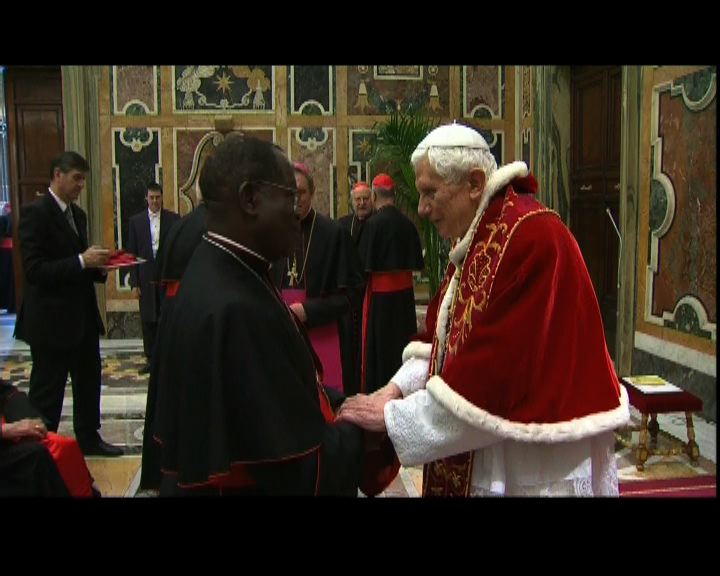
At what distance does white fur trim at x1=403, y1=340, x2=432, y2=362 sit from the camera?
2643mm

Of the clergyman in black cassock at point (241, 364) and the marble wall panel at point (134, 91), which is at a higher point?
A: the marble wall panel at point (134, 91)

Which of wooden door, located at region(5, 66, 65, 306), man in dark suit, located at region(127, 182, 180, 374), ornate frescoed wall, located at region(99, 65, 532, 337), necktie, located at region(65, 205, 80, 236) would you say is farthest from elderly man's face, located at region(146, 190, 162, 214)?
necktie, located at region(65, 205, 80, 236)

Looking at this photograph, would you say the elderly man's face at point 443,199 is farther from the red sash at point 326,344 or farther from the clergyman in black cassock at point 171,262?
the red sash at point 326,344

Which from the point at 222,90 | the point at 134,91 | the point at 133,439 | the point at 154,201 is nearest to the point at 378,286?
the point at 133,439

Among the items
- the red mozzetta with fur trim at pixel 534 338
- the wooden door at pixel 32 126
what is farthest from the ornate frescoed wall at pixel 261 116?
the red mozzetta with fur trim at pixel 534 338

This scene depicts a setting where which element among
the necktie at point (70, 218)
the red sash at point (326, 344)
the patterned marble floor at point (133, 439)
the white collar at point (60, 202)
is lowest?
the patterned marble floor at point (133, 439)

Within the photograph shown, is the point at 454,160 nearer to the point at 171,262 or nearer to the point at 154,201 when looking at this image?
the point at 171,262

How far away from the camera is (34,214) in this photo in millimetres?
4781

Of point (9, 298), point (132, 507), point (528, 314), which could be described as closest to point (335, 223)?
point (528, 314)

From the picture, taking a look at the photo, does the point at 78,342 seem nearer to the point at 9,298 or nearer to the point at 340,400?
the point at 340,400

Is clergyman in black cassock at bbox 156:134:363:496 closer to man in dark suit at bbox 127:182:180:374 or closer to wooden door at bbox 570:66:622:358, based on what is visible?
wooden door at bbox 570:66:622:358

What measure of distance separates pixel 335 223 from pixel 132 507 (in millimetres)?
3535

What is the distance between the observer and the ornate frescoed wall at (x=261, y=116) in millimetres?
9773

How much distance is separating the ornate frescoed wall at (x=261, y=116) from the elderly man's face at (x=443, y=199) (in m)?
7.55
